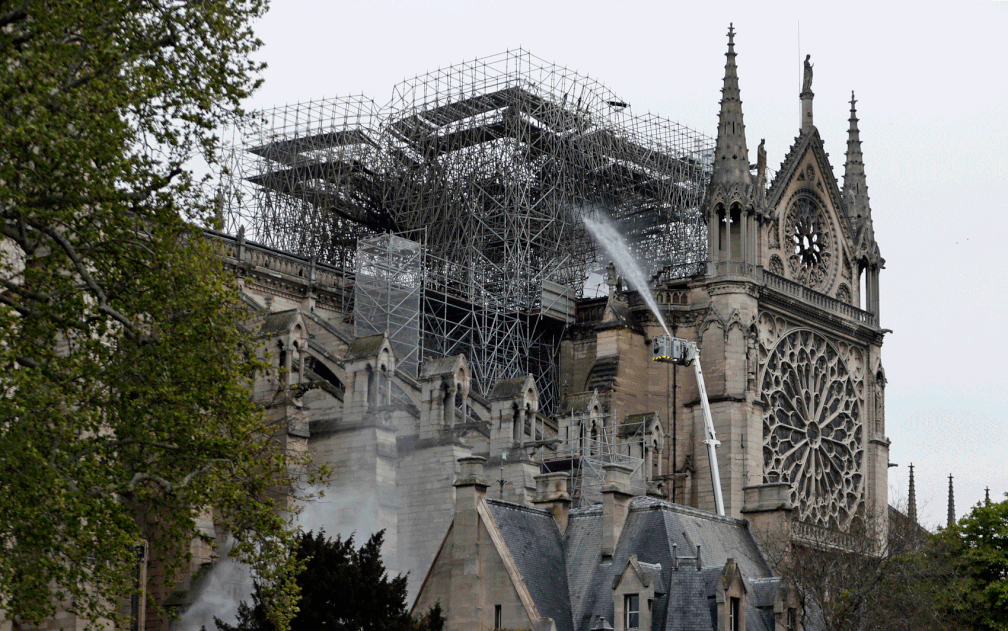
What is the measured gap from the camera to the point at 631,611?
3603 centimetres

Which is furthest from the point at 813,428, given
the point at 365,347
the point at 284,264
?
the point at 365,347

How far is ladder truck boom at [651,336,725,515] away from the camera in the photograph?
51.9 m

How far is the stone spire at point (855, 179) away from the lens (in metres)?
63.8

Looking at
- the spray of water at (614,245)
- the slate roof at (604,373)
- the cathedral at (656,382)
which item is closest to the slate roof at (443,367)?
the cathedral at (656,382)

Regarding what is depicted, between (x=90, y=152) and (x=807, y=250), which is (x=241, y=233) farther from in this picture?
(x=90, y=152)

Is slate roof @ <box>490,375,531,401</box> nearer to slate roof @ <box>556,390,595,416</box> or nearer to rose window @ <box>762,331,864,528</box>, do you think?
slate roof @ <box>556,390,595,416</box>

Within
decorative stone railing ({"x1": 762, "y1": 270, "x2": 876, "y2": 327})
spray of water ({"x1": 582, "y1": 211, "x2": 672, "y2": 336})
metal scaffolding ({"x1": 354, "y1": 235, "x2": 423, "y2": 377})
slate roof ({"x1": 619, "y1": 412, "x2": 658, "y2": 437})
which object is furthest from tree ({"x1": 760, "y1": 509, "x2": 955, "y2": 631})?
spray of water ({"x1": 582, "y1": 211, "x2": 672, "y2": 336})

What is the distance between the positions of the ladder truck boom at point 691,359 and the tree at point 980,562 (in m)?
7.00

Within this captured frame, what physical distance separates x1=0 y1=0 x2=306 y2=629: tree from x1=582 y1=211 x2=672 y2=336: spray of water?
33.5m

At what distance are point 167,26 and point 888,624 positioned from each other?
2265cm

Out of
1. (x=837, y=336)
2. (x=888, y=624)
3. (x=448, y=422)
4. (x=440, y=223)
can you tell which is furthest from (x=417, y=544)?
(x=837, y=336)

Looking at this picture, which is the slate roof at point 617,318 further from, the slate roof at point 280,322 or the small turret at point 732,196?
the slate roof at point 280,322

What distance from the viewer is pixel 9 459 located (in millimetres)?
22984

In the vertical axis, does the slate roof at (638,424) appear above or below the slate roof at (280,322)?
below
